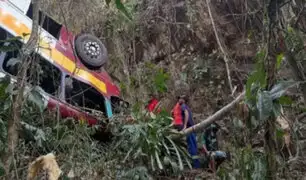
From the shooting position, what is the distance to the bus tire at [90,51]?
6.30 m

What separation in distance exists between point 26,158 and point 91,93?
2.56 m

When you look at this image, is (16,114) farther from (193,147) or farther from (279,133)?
(193,147)

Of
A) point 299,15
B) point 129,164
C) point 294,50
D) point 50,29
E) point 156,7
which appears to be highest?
point 156,7

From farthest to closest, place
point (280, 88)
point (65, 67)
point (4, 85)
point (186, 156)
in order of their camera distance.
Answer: point (65, 67)
point (186, 156)
point (4, 85)
point (280, 88)

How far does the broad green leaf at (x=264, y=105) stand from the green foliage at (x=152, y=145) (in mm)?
2036

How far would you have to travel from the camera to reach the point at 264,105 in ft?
9.23

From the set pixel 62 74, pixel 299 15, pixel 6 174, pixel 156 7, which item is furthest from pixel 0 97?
pixel 156 7

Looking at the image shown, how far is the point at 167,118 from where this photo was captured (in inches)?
204

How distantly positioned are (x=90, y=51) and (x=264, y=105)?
159 inches

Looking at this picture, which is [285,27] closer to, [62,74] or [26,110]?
[26,110]

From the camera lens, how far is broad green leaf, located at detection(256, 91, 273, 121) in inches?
111

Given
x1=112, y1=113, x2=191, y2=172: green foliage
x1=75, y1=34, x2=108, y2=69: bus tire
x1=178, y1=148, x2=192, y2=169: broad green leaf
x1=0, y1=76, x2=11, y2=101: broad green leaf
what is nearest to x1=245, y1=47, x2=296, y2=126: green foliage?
x1=0, y1=76, x2=11, y2=101: broad green leaf

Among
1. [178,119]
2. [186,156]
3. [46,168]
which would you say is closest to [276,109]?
[46,168]

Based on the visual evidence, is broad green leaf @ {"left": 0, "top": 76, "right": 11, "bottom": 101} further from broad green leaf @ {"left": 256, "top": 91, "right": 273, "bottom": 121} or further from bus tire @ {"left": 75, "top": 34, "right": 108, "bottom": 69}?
bus tire @ {"left": 75, "top": 34, "right": 108, "bottom": 69}
